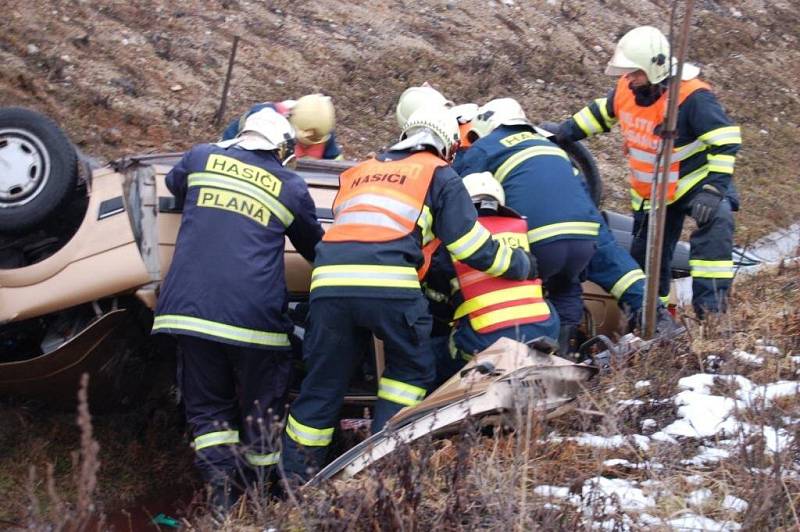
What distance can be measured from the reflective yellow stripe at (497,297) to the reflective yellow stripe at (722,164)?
155 cm

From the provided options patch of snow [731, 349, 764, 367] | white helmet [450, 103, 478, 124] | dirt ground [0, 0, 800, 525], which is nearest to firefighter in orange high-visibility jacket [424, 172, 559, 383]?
patch of snow [731, 349, 764, 367]

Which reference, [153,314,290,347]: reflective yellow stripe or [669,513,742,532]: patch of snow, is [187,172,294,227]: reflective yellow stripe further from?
[669,513,742,532]: patch of snow

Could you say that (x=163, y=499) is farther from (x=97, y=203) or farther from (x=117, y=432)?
(x=97, y=203)

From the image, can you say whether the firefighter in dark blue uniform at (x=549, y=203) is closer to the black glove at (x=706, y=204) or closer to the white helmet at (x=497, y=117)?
the white helmet at (x=497, y=117)

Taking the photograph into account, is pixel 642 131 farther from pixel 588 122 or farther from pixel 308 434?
pixel 308 434

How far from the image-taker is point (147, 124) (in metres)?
7.33

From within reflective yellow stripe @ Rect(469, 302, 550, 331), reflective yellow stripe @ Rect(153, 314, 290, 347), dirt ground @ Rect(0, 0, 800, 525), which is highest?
reflective yellow stripe @ Rect(469, 302, 550, 331)

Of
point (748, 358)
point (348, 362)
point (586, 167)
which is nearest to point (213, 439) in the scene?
point (348, 362)

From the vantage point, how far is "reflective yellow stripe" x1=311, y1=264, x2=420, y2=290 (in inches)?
146

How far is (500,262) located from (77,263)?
66.9 inches

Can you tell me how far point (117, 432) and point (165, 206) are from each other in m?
1.17

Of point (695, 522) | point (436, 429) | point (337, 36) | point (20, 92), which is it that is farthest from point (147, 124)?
point (695, 522)

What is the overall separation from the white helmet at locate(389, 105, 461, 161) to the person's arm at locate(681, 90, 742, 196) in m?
1.62

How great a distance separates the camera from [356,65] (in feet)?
30.7
